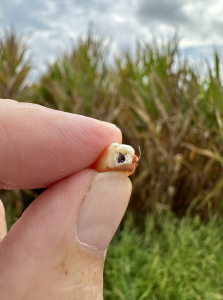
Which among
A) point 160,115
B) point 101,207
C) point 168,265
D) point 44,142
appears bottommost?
point 168,265

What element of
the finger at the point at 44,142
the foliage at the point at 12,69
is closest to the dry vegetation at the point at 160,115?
the foliage at the point at 12,69

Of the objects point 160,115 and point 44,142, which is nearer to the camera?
point 44,142

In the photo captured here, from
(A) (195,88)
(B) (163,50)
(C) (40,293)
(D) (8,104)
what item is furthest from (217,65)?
(C) (40,293)

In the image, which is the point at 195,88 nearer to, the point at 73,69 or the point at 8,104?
the point at 73,69

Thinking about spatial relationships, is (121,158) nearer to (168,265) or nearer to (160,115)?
(168,265)

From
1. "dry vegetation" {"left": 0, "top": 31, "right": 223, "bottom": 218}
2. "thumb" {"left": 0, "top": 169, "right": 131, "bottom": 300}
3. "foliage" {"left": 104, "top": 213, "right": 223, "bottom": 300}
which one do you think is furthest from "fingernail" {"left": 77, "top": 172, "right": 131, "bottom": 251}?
"dry vegetation" {"left": 0, "top": 31, "right": 223, "bottom": 218}

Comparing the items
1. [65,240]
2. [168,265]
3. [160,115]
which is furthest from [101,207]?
[160,115]
